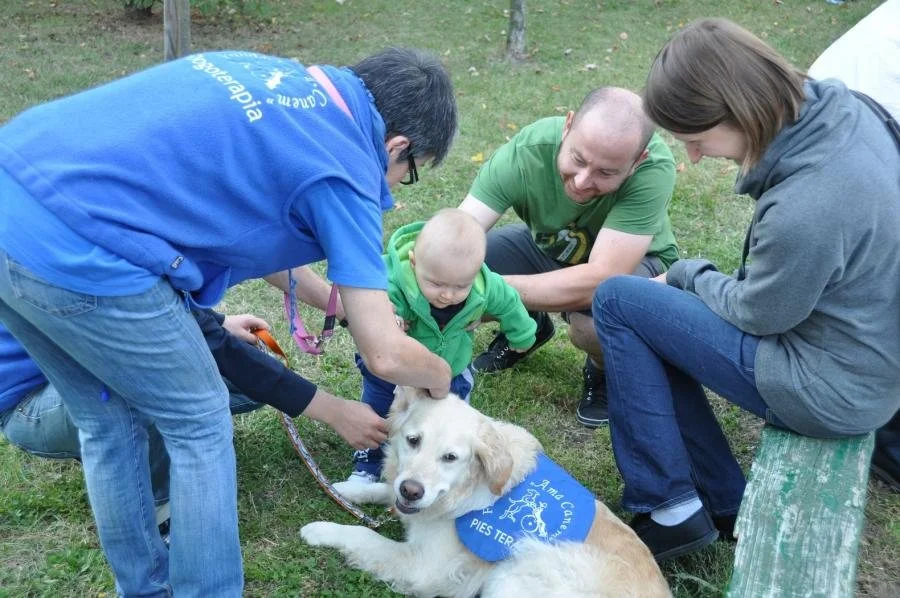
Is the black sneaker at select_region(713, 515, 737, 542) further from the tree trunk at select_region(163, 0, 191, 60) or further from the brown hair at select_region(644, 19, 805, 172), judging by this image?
the tree trunk at select_region(163, 0, 191, 60)

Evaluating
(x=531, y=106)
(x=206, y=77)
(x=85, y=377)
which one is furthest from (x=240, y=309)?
(x=531, y=106)

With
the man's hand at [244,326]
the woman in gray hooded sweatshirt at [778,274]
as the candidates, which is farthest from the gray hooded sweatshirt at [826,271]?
the man's hand at [244,326]

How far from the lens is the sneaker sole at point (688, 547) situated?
3.29 metres

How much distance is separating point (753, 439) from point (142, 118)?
338cm

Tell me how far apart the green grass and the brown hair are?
1.71m

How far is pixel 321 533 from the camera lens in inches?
138

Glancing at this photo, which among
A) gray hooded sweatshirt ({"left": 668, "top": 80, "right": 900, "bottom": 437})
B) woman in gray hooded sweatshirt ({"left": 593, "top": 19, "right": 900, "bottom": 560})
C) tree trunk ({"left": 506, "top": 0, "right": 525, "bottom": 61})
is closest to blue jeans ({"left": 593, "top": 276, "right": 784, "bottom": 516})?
woman in gray hooded sweatshirt ({"left": 593, "top": 19, "right": 900, "bottom": 560})

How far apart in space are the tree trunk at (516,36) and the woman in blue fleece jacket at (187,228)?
8.66 m

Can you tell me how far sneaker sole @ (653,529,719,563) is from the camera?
329cm

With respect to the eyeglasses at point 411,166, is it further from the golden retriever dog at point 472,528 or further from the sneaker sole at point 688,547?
the sneaker sole at point 688,547

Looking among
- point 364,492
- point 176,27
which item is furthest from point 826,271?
point 176,27

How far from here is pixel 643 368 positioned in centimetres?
334

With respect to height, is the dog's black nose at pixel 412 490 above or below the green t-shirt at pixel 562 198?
below

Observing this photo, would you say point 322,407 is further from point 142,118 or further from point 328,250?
point 142,118
